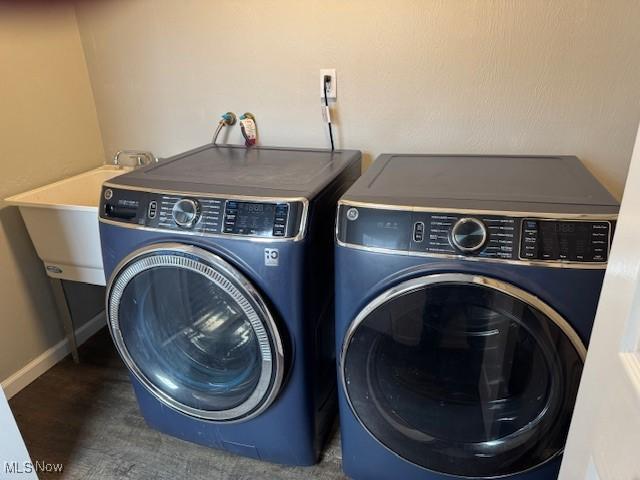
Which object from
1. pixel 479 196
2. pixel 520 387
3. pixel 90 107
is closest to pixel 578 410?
pixel 520 387

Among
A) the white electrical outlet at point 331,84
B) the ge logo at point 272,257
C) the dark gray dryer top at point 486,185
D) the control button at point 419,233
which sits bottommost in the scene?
the ge logo at point 272,257

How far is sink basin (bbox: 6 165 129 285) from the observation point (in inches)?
64.9

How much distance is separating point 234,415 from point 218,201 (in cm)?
64

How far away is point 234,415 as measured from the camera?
1.39 metres

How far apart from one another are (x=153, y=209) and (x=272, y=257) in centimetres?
38

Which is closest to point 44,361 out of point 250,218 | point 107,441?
point 107,441

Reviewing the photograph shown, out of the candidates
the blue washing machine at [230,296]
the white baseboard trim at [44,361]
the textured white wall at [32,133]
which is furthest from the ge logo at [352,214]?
the white baseboard trim at [44,361]

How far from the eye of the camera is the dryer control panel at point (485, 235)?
3.31ft

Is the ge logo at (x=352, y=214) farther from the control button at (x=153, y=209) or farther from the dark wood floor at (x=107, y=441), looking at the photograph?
the dark wood floor at (x=107, y=441)

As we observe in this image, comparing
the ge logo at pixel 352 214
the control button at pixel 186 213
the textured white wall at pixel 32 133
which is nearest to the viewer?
the ge logo at pixel 352 214

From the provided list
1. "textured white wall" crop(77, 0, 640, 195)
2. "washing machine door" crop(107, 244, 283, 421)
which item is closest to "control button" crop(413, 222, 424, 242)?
"washing machine door" crop(107, 244, 283, 421)

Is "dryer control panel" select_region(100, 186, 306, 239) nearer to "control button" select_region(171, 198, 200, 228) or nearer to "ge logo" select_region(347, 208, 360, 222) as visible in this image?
"control button" select_region(171, 198, 200, 228)

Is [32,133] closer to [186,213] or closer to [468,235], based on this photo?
[186,213]

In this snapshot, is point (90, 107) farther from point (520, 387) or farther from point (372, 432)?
point (520, 387)
